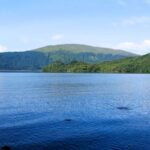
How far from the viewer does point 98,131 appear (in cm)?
5453

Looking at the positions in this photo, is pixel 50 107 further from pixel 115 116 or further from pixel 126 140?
pixel 126 140

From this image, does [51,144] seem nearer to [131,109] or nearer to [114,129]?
[114,129]

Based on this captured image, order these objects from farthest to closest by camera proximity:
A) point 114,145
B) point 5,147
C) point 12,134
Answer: point 12,134 < point 114,145 < point 5,147

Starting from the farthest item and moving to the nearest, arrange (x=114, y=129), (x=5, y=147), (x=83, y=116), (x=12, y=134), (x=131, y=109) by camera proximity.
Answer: (x=131, y=109), (x=83, y=116), (x=114, y=129), (x=12, y=134), (x=5, y=147)

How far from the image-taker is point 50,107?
82.4 metres

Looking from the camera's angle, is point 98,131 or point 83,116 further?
point 83,116

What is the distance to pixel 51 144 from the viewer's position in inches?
1823

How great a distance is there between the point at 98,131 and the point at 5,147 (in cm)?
1765

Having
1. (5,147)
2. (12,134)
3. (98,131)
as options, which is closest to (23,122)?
(12,134)

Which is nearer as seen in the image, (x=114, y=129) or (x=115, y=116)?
(x=114, y=129)

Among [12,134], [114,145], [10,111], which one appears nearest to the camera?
[114,145]

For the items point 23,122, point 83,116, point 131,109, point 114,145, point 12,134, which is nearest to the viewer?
point 114,145

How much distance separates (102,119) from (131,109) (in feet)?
54.5

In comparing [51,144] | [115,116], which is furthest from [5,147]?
[115,116]
